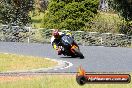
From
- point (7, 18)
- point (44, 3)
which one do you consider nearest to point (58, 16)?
point (7, 18)

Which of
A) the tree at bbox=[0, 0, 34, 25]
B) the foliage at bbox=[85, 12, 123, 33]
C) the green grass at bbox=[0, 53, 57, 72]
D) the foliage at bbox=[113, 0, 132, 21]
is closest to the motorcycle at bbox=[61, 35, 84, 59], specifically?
the green grass at bbox=[0, 53, 57, 72]

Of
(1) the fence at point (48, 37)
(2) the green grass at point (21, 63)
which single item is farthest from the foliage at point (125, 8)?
(2) the green grass at point (21, 63)

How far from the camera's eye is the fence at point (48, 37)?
34.4 meters

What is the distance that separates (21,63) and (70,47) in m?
4.01

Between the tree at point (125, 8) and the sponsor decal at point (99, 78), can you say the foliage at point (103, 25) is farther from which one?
the sponsor decal at point (99, 78)

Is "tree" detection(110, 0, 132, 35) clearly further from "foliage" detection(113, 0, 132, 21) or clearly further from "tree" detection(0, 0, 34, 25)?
"tree" detection(0, 0, 34, 25)

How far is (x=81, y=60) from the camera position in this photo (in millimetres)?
21688

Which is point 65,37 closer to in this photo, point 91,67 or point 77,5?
point 91,67

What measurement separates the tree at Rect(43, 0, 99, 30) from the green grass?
655 inches

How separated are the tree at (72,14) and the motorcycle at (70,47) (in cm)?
1565

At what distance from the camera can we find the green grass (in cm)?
1767

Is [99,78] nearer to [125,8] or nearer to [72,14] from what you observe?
[125,8]

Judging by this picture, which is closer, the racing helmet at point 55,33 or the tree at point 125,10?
the racing helmet at point 55,33

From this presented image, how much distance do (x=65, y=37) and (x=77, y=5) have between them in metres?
17.0
